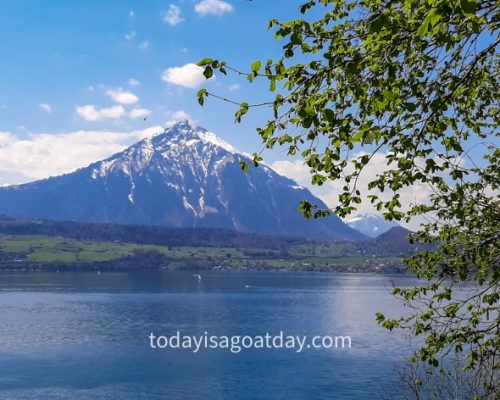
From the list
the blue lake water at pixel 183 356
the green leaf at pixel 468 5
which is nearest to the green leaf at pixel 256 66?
the green leaf at pixel 468 5

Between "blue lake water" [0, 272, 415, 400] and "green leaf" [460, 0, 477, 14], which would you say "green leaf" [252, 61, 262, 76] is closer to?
"green leaf" [460, 0, 477, 14]

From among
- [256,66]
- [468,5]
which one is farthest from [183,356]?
[468,5]

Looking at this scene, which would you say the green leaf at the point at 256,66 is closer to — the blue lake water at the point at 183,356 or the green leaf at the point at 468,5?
the green leaf at the point at 468,5

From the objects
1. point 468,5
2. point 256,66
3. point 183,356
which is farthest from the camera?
point 183,356

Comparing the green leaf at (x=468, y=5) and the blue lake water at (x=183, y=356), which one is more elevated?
the green leaf at (x=468, y=5)

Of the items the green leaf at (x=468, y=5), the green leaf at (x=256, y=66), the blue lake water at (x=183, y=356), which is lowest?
the blue lake water at (x=183, y=356)

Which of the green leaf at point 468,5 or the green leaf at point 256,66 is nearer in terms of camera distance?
the green leaf at point 468,5

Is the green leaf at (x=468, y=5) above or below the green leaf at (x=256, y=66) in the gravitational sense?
below

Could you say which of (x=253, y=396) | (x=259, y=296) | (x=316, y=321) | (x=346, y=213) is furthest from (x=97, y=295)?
(x=346, y=213)

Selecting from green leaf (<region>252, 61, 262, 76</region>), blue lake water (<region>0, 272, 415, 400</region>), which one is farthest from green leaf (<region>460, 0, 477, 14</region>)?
blue lake water (<region>0, 272, 415, 400</region>)

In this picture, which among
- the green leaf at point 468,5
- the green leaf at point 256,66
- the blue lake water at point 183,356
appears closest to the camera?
the green leaf at point 468,5

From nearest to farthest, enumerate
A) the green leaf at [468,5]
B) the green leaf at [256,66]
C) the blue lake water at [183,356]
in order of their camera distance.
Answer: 1. the green leaf at [468,5]
2. the green leaf at [256,66]
3. the blue lake water at [183,356]

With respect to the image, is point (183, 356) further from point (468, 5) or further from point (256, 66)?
point (468, 5)

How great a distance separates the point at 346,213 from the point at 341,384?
5572 cm
